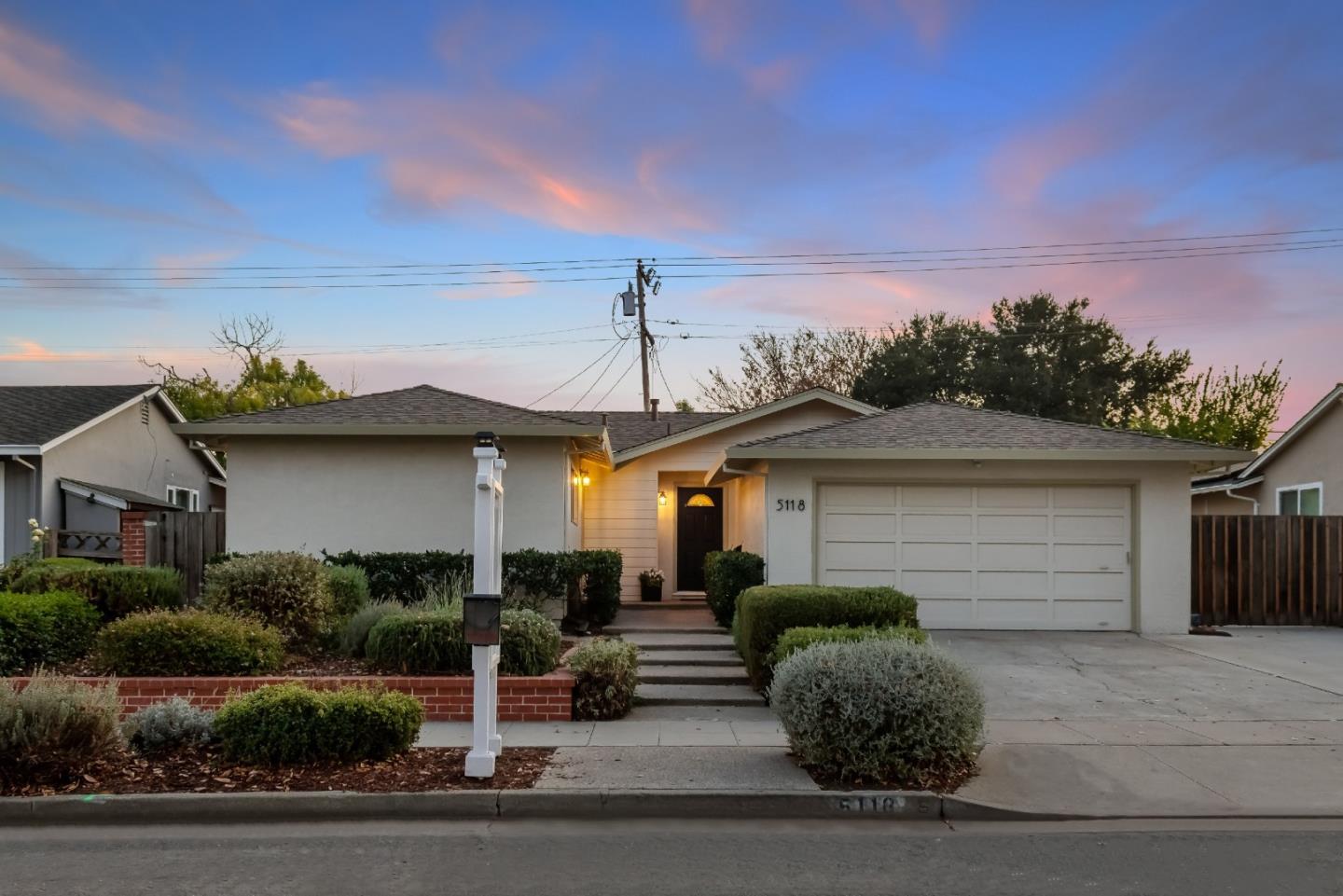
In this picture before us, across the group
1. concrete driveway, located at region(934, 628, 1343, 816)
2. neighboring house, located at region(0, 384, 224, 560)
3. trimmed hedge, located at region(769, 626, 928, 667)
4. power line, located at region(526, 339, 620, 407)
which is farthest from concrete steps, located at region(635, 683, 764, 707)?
power line, located at region(526, 339, 620, 407)

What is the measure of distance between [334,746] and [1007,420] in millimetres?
11644

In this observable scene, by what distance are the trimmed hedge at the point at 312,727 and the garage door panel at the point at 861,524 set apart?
775cm

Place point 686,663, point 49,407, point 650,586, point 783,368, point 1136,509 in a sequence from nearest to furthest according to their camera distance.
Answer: point 686,663 < point 1136,509 < point 650,586 < point 49,407 < point 783,368

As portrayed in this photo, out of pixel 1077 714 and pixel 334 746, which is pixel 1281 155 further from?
pixel 334 746

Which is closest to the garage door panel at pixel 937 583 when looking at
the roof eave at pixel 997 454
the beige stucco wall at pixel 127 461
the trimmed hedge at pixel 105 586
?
the roof eave at pixel 997 454

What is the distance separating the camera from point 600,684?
8742 millimetres

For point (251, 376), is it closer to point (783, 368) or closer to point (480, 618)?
point (783, 368)

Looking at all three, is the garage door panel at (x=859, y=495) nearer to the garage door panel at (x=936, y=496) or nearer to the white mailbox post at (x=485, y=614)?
the garage door panel at (x=936, y=496)

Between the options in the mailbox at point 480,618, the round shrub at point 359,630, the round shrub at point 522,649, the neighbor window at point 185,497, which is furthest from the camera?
the neighbor window at point 185,497

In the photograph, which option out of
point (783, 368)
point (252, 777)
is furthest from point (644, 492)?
point (783, 368)

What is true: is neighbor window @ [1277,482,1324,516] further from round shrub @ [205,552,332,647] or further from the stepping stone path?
round shrub @ [205,552,332,647]

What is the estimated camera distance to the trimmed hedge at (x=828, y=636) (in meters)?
8.20

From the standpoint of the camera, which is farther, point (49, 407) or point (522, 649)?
point (49, 407)

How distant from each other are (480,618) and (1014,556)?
9.25 meters
